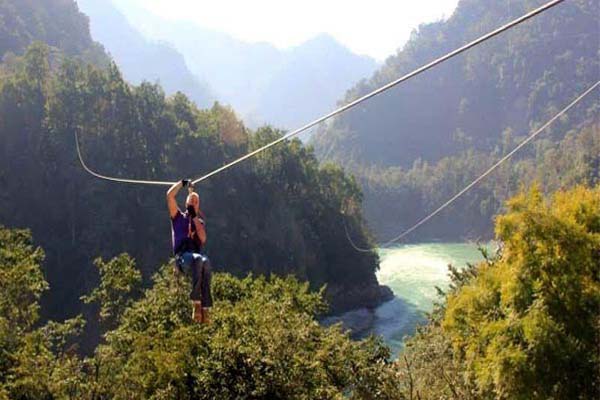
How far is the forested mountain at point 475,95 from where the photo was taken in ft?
384

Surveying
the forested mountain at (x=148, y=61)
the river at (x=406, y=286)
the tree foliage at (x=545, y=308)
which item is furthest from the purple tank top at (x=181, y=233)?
the forested mountain at (x=148, y=61)

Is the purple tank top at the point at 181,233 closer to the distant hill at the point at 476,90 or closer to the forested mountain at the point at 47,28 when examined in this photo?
the forested mountain at the point at 47,28

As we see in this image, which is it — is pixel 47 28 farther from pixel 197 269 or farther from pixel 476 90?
pixel 476 90

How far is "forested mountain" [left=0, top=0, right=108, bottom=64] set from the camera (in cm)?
6347

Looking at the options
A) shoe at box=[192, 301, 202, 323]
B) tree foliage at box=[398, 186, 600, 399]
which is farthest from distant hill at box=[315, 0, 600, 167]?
shoe at box=[192, 301, 202, 323]

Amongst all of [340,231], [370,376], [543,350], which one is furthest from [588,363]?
[340,231]

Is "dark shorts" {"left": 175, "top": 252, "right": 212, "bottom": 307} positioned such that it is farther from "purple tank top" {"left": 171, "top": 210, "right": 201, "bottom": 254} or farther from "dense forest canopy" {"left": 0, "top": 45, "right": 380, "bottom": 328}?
"dense forest canopy" {"left": 0, "top": 45, "right": 380, "bottom": 328}

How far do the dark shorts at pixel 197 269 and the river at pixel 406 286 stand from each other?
18011mm

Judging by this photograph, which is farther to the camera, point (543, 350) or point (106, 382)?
point (106, 382)

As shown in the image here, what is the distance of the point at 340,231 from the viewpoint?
151ft

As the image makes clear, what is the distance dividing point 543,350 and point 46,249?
1207 inches

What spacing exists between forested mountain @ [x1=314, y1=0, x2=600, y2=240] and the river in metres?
34.8

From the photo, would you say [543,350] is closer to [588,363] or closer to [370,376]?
[588,363]

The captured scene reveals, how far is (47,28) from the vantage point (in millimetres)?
74438
